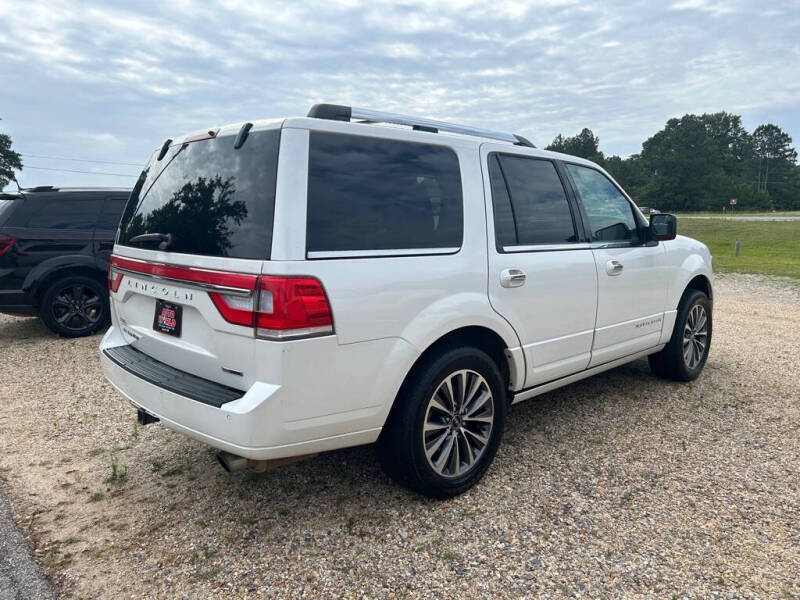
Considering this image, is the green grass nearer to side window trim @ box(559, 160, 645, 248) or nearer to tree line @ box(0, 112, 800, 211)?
side window trim @ box(559, 160, 645, 248)

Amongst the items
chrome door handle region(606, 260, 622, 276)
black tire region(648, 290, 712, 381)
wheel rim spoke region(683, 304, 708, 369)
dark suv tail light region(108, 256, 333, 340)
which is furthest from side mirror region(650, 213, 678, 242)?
dark suv tail light region(108, 256, 333, 340)

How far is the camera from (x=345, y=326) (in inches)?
94.2

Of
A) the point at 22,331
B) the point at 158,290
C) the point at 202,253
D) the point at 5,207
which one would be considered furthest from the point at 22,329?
the point at 202,253

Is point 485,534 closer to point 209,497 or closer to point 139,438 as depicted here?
point 209,497

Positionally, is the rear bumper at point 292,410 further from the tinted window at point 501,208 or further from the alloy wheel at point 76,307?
the alloy wheel at point 76,307

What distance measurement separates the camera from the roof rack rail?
2697mm

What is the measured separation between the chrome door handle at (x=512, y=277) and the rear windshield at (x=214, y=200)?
4.56 feet

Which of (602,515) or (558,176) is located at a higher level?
(558,176)

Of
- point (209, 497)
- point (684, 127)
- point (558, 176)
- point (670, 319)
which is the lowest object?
point (209, 497)

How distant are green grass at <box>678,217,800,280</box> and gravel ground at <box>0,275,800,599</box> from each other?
459 inches

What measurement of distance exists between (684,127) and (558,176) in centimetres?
10065

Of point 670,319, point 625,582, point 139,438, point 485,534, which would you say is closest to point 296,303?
point 485,534

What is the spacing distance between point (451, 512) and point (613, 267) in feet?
6.80

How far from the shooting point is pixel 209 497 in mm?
3078
